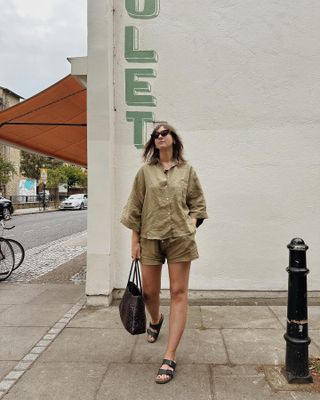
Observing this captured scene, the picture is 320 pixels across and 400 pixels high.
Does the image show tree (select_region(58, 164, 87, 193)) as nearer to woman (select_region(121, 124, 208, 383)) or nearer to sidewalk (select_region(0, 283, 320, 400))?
sidewalk (select_region(0, 283, 320, 400))

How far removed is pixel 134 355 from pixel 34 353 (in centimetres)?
91

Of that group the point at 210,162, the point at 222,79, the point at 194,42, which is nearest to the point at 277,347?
the point at 210,162

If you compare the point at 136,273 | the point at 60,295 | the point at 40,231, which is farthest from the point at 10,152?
the point at 136,273

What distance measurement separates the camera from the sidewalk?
9.71 feet

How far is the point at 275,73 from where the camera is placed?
17.0ft

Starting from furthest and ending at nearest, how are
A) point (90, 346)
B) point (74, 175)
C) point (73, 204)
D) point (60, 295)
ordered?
point (74, 175) < point (73, 204) < point (60, 295) < point (90, 346)

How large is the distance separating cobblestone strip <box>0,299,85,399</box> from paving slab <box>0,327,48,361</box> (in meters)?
0.07

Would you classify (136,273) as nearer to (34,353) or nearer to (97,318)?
(34,353)

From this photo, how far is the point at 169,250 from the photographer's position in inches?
128

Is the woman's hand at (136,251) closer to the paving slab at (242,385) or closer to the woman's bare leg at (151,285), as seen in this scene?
the woman's bare leg at (151,285)

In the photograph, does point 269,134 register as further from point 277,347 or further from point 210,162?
point 277,347

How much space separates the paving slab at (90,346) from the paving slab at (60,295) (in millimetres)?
1301

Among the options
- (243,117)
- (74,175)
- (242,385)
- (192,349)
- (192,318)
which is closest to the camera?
(242,385)

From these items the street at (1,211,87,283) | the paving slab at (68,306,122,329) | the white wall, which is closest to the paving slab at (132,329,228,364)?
the paving slab at (68,306,122,329)
